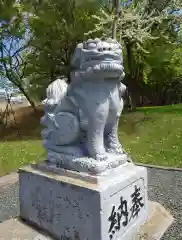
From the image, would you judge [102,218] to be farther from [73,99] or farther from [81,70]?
[81,70]

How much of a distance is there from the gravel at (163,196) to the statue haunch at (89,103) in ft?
4.81

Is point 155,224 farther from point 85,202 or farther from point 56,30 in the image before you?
point 56,30

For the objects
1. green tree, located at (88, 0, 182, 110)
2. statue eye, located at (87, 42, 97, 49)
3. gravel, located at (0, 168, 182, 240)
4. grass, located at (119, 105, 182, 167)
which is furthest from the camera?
green tree, located at (88, 0, 182, 110)

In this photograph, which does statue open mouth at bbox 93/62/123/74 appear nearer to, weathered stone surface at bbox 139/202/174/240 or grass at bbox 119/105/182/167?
weathered stone surface at bbox 139/202/174/240

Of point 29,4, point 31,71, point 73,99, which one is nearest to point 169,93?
point 31,71

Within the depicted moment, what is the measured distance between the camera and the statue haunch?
9.14 feet

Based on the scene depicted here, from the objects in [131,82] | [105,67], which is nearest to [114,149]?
[105,67]

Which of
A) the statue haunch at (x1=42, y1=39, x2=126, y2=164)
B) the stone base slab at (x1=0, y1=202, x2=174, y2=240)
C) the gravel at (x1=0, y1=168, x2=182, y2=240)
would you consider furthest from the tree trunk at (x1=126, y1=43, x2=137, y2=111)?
the statue haunch at (x1=42, y1=39, x2=126, y2=164)

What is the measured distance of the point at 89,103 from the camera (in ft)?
9.61

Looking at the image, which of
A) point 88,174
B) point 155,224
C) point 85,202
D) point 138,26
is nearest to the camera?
point 85,202

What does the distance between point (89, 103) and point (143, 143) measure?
19.5 feet

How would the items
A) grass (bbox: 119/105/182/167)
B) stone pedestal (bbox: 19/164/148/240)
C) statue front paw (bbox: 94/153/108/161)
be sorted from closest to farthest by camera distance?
stone pedestal (bbox: 19/164/148/240) < statue front paw (bbox: 94/153/108/161) < grass (bbox: 119/105/182/167)

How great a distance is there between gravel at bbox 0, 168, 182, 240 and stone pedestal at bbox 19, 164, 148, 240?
652 mm

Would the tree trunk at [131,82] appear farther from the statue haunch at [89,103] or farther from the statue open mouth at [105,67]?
the statue open mouth at [105,67]
